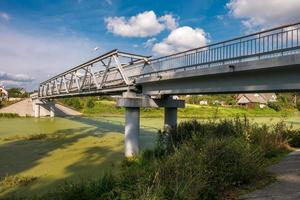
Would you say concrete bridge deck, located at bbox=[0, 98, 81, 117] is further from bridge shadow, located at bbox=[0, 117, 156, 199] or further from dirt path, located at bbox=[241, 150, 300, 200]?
dirt path, located at bbox=[241, 150, 300, 200]

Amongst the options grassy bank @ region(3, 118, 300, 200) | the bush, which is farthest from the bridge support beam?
grassy bank @ region(3, 118, 300, 200)

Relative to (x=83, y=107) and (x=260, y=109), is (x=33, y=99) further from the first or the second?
(x=260, y=109)

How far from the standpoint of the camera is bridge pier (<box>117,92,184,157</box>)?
20.4 metres

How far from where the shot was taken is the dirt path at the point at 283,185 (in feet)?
24.7

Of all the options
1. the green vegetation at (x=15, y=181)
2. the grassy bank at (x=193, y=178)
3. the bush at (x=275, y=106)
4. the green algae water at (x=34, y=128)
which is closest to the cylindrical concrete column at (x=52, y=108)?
the green algae water at (x=34, y=128)

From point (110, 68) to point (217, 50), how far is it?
1298 cm

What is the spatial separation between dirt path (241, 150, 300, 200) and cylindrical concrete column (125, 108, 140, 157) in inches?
410

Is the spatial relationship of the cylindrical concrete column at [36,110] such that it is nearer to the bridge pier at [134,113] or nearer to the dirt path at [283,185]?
the bridge pier at [134,113]

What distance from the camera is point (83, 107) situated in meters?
81.9

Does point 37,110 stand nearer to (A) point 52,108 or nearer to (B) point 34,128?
(A) point 52,108

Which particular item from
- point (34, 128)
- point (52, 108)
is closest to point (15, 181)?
point (34, 128)

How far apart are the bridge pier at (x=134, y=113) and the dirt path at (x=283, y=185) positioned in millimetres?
9633

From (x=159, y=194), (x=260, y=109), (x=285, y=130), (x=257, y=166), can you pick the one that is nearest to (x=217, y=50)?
(x=285, y=130)

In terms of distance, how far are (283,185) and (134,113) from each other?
13.6 meters
